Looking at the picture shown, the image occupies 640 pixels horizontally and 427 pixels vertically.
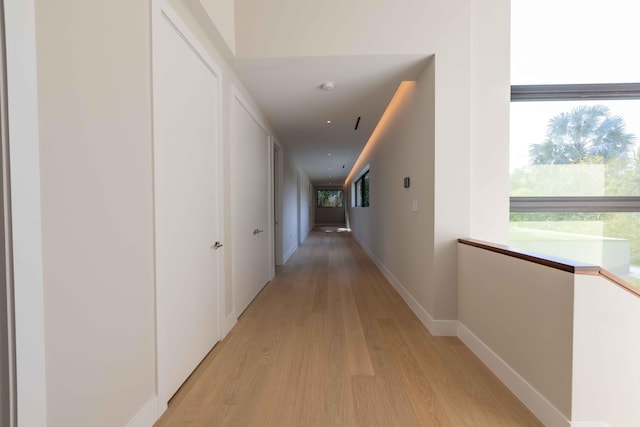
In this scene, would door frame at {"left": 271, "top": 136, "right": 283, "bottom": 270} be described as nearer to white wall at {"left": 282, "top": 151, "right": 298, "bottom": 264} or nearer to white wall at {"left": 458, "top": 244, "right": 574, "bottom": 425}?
white wall at {"left": 282, "top": 151, "right": 298, "bottom": 264}

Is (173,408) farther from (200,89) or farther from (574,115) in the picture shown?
(574,115)

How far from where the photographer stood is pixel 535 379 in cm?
151

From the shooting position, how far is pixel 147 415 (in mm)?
1397

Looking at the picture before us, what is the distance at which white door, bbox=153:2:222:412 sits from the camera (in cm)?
153

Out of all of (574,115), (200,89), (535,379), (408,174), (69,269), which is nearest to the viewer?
(69,269)

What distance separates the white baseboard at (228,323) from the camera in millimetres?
2370

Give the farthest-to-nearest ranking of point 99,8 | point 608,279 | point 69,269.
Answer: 1. point 608,279
2. point 99,8
3. point 69,269

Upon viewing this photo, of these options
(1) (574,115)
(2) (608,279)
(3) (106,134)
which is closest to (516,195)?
(1) (574,115)

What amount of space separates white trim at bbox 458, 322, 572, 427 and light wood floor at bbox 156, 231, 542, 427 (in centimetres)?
5

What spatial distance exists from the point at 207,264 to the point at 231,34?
2.02 metres

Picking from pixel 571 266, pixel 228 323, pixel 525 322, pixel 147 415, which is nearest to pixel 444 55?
pixel 571 266

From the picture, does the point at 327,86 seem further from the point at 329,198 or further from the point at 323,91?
the point at 329,198

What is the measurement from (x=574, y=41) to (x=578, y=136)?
0.99 m

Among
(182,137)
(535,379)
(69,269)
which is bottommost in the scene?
(535,379)
